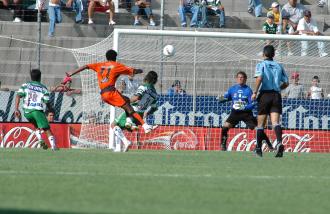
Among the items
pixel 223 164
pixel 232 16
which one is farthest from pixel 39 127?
pixel 232 16

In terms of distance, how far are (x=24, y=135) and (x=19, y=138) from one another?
0.43 ft

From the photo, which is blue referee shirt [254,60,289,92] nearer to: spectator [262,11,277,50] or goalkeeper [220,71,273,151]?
goalkeeper [220,71,273,151]

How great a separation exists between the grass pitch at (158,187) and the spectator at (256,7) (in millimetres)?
16749

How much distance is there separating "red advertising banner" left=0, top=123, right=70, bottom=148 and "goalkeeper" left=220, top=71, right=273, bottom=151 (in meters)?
3.66

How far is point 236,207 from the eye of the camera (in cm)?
842

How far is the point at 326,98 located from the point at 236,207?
54.3 feet

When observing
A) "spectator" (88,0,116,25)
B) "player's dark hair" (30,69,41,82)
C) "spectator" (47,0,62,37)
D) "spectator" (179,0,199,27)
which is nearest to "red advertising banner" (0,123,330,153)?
"player's dark hair" (30,69,41,82)

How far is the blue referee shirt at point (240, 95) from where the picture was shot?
22828 mm

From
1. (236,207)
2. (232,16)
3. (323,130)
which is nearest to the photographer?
(236,207)

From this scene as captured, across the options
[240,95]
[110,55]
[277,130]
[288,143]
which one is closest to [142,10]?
[288,143]

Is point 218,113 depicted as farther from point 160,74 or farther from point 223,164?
point 223,164

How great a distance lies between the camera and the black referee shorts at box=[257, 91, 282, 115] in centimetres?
1747

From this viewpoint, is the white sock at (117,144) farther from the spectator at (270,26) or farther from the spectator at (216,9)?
the spectator at (216,9)

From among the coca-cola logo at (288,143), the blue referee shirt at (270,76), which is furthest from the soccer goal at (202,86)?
the blue referee shirt at (270,76)
